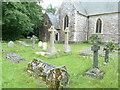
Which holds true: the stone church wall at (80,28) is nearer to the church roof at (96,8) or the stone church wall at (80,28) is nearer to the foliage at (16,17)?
the church roof at (96,8)

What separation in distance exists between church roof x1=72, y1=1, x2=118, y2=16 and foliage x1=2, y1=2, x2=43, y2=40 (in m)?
7.69

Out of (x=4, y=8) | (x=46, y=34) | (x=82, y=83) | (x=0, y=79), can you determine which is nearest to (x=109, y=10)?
(x=46, y=34)

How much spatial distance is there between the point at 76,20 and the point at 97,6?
5.15 metres

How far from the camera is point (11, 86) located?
3045 millimetres

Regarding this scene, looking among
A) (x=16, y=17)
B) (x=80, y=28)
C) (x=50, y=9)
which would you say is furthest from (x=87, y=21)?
(x=50, y=9)

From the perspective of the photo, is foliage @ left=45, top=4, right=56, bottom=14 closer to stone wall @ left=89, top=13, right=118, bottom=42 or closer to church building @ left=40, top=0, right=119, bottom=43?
church building @ left=40, top=0, right=119, bottom=43

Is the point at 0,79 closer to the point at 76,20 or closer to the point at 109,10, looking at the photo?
the point at 76,20

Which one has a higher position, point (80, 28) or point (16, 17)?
point (16, 17)

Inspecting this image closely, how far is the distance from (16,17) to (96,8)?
1383 cm

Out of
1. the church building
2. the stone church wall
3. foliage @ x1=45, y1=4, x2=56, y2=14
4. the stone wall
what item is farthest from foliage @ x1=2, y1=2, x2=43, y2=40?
foliage @ x1=45, y1=4, x2=56, y2=14

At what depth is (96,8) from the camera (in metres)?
19.2

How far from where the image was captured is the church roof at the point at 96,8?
57.9ft

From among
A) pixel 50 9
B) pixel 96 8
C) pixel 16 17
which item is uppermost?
pixel 50 9

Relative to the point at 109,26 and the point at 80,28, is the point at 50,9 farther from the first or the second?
the point at 109,26
